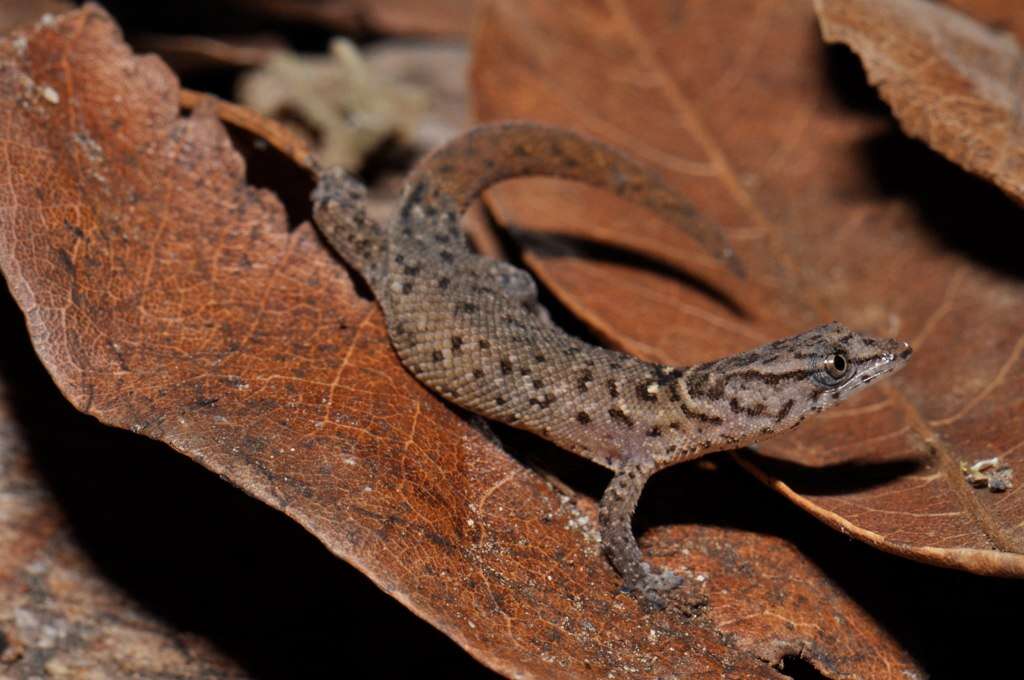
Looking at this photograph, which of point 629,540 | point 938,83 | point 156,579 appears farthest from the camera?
point 938,83

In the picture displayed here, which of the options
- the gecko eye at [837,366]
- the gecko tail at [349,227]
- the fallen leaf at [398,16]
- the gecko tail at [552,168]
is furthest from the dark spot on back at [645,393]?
the fallen leaf at [398,16]

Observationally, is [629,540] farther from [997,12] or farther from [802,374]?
[997,12]

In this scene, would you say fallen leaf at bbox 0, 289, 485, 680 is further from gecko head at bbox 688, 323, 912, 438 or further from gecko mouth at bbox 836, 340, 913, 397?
gecko mouth at bbox 836, 340, 913, 397

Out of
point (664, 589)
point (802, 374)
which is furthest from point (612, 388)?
point (664, 589)

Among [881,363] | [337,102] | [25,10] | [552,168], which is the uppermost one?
[337,102]

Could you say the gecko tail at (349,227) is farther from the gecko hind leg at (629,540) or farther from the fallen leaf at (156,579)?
the gecko hind leg at (629,540)

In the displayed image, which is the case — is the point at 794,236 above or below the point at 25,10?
above
